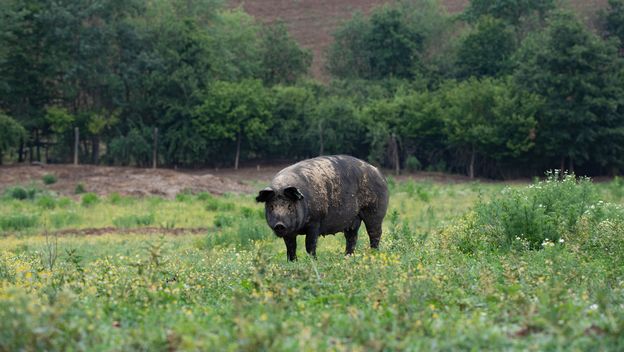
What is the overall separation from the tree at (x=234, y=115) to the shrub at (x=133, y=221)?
97.2ft

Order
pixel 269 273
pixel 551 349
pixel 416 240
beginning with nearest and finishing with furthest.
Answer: pixel 551 349 < pixel 269 273 < pixel 416 240

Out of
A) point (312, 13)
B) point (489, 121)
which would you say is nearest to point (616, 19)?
point (489, 121)

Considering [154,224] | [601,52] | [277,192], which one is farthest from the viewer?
[601,52]

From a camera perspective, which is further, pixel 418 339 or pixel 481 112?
pixel 481 112

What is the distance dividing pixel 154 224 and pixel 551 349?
20277 mm

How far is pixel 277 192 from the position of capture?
11766mm

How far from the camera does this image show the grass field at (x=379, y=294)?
667 cm

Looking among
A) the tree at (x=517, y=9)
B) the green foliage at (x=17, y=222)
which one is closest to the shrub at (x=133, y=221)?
the green foliage at (x=17, y=222)

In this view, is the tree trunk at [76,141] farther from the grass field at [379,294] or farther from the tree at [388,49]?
the grass field at [379,294]

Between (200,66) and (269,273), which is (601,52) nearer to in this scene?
(200,66)

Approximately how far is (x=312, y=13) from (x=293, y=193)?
103914mm

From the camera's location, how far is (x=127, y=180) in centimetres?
4172

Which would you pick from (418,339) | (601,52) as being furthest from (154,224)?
(601,52)

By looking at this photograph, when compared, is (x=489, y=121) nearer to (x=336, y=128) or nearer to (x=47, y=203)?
(x=336, y=128)
